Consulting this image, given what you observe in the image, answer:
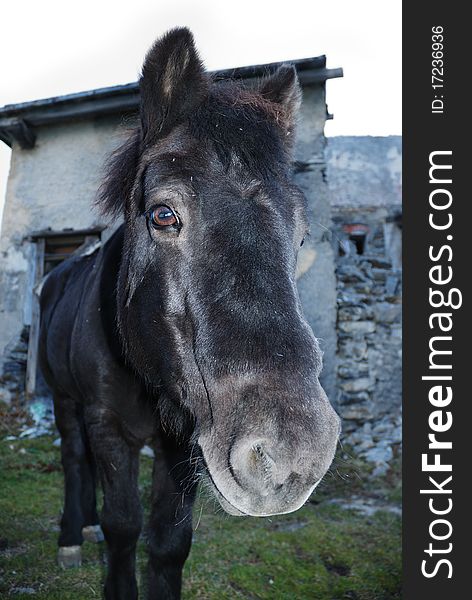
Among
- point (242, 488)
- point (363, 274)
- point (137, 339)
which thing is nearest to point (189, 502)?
point (137, 339)

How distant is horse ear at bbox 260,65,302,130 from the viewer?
2.80 m

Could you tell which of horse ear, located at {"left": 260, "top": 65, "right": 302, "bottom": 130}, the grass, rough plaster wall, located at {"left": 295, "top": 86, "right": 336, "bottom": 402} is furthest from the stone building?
horse ear, located at {"left": 260, "top": 65, "right": 302, "bottom": 130}

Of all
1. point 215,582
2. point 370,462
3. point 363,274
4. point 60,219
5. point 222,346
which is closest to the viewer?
point 222,346

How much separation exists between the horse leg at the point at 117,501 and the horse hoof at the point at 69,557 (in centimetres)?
124

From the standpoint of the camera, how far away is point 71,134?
10.8 meters

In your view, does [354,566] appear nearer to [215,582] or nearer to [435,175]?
[215,582]

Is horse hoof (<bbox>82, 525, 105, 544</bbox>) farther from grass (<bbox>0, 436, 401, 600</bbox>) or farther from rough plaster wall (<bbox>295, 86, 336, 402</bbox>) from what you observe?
rough plaster wall (<bbox>295, 86, 336, 402</bbox>)

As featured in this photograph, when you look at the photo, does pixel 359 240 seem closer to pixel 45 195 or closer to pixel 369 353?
pixel 369 353

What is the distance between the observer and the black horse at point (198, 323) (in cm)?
153

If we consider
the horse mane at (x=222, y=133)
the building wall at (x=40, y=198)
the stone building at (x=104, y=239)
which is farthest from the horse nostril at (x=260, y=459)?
the building wall at (x=40, y=198)

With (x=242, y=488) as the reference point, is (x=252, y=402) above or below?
above

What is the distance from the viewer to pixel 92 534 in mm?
4578

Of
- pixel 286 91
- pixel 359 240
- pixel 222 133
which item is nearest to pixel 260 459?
pixel 222 133

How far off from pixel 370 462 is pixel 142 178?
249 inches
